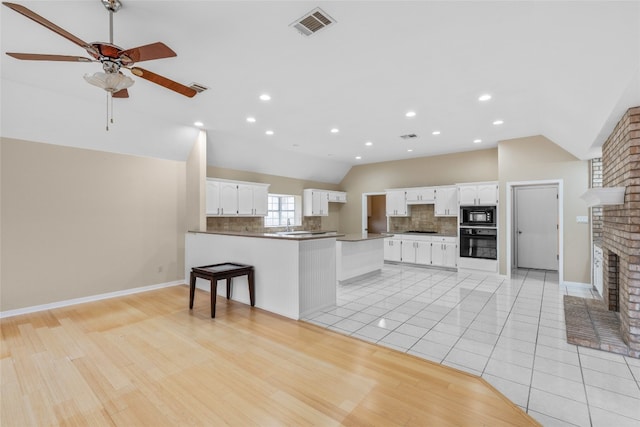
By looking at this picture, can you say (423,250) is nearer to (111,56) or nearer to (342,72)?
(342,72)

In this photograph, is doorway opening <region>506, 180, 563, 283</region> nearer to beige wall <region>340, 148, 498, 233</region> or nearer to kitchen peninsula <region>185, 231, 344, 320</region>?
beige wall <region>340, 148, 498, 233</region>

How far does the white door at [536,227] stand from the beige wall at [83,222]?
7.77 m

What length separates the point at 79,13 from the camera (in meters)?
2.22

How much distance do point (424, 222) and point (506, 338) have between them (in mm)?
4785

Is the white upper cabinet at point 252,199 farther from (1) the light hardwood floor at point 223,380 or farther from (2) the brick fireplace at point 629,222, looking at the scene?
(2) the brick fireplace at point 629,222

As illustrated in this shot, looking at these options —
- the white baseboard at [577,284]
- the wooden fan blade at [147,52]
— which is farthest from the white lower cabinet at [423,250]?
the wooden fan blade at [147,52]

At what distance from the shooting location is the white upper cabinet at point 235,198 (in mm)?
5930

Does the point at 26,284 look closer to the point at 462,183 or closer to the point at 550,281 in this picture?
the point at 462,183

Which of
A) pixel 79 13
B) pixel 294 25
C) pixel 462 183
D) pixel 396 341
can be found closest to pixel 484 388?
pixel 396 341

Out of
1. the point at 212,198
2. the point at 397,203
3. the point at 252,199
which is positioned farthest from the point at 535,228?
the point at 212,198

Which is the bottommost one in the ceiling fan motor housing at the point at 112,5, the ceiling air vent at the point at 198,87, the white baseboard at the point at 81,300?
the white baseboard at the point at 81,300

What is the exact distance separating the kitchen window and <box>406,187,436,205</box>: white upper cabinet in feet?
10.1

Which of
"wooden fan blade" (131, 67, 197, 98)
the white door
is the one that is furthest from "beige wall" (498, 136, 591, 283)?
"wooden fan blade" (131, 67, 197, 98)

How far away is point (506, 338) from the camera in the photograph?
3.16m
